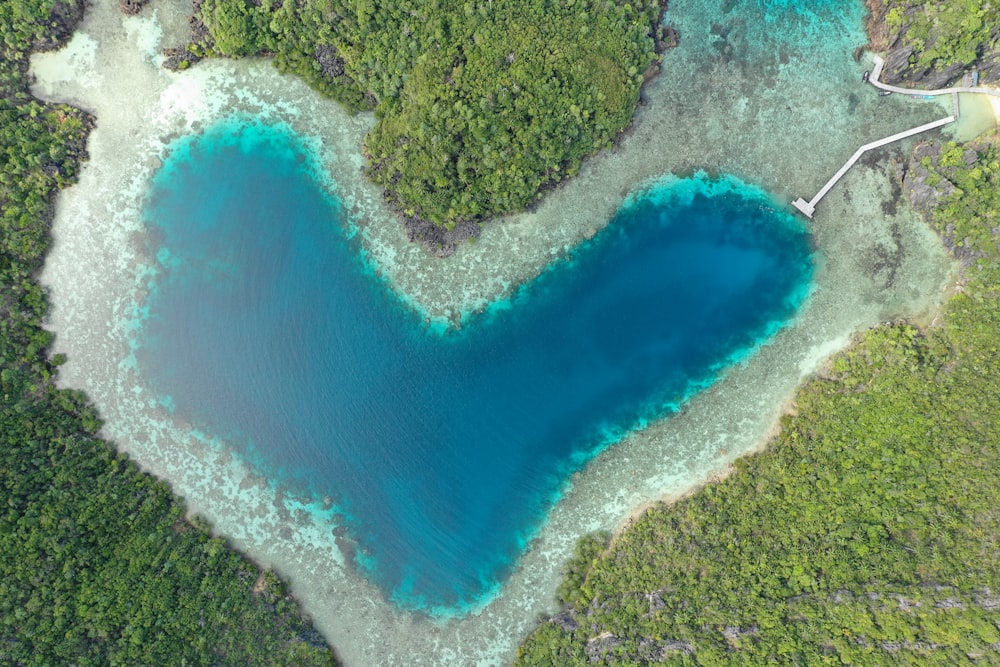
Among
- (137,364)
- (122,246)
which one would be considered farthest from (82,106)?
(137,364)

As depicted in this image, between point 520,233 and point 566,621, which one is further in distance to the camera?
point 520,233

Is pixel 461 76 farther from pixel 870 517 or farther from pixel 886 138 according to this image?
pixel 870 517

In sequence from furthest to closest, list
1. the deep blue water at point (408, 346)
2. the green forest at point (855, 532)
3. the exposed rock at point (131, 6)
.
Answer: the deep blue water at point (408, 346) → the exposed rock at point (131, 6) → the green forest at point (855, 532)

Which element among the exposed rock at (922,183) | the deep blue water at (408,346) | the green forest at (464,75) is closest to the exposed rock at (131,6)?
the green forest at (464,75)

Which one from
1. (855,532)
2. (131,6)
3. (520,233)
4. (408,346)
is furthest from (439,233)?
(855,532)

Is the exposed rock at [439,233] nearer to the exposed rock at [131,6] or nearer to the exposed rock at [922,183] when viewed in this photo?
the exposed rock at [131,6]
